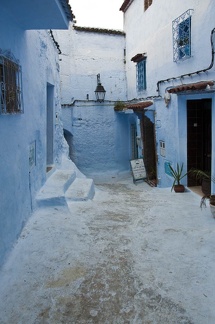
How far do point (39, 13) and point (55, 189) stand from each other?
139 inches

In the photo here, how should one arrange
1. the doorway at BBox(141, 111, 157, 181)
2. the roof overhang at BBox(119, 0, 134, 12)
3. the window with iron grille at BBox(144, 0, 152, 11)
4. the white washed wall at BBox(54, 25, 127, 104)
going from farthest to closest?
the white washed wall at BBox(54, 25, 127, 104)
the roof overhang at BBox(119, 0, 134, 12)
the doorway at BBox(141, 111, 157, 181)
the window with iron grille at BBox(144, 0, 152, 11)

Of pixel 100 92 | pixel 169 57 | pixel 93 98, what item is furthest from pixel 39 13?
pixel 93 98

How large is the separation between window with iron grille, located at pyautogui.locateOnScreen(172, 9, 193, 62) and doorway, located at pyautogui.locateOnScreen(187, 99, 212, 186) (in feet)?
4.43

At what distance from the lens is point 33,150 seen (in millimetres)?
5980

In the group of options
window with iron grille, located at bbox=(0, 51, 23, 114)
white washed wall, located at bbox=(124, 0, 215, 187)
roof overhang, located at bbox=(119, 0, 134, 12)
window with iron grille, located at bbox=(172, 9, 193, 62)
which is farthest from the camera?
roof overhang, located at bbox=(119, 0, 134, 12)

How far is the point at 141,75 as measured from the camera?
41.4 ft

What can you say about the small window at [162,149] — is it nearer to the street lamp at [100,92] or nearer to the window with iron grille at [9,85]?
the street lamp at [100,92]

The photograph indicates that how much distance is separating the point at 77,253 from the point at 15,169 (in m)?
1.51

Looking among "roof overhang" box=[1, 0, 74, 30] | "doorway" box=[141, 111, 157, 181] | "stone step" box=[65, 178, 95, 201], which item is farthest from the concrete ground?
"doorway" box=[141, 111, 157, 181]

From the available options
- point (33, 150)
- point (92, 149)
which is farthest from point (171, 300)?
point (92, 149)

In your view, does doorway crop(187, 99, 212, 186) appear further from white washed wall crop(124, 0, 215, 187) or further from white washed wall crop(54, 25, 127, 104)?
white washed wall crop(54, 25, 127, 104)

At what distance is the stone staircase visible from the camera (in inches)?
238

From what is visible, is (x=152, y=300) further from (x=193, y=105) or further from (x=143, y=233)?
(x=193, y=105)

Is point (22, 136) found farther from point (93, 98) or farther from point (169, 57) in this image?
point (93, 98)
